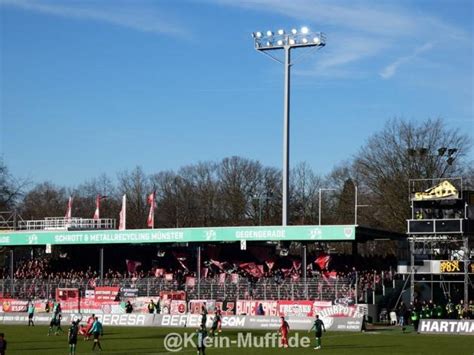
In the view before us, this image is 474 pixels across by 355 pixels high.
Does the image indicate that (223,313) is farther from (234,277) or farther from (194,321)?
(234,277)

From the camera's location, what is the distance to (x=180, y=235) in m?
58.1

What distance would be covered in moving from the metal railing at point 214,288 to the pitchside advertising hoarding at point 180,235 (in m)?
2.74

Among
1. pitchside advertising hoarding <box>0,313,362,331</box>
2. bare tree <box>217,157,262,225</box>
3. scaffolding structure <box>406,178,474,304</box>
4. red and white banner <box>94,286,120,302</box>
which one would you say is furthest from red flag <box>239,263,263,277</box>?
bare tree <box>217,157,262,225</box>

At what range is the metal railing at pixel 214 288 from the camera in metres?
52.7

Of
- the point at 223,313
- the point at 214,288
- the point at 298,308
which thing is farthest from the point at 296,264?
the point at 223,313

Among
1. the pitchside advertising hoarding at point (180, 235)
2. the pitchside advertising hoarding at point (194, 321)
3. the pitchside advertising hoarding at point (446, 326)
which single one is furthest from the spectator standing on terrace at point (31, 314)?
the pitchside advertising hoarding at point (446, 326)

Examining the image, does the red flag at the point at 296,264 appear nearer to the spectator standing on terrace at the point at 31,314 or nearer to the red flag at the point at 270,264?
the red flag at the point at 270,264

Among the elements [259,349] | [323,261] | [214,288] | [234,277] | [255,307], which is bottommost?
[259,349]

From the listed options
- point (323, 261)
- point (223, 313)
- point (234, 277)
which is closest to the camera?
point (223, 313)

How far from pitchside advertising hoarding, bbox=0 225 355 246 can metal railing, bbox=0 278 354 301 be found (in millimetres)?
2743

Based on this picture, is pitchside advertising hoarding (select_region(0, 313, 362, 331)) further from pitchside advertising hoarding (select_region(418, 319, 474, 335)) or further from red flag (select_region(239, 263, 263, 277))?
red flag (select_region(239, 263, 263, 277))

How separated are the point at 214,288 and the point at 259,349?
19865 mm

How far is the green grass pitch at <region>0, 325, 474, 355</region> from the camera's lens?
35.2m

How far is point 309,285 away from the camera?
5281 cm
